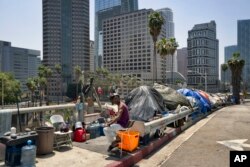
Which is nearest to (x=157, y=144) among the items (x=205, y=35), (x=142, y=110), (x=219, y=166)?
(x=219, y=166)

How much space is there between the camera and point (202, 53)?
182125 mm

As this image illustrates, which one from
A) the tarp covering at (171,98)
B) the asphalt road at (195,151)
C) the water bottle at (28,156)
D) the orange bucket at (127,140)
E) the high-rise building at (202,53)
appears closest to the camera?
the water bottle at (28,156)

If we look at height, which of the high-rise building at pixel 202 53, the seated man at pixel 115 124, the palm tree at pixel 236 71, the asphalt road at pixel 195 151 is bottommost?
the asphalt road at pixel 195 151

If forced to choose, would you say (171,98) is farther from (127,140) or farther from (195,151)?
(127,140)

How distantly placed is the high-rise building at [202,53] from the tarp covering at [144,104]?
164765mm

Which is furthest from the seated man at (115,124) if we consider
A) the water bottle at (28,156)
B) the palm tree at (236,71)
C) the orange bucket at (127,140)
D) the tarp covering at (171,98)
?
the palm tree at (236,71)

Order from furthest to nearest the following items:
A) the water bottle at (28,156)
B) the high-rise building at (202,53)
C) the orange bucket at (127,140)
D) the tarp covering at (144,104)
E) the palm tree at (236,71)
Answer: the high-rise building at (202,53) < the palm tree at (236,71) < the tarp covering at (144,104) < the orange bucket at (127,140) < the water bottle at (28,156)

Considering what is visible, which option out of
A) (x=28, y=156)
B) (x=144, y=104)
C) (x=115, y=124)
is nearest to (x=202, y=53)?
(x=144, y=104)

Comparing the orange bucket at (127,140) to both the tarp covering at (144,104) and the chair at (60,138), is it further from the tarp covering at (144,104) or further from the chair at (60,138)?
the tarp covering at (144,104)

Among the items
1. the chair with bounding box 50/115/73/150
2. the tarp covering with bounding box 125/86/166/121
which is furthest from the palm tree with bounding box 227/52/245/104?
the chair with bounding box 50/115/73/150

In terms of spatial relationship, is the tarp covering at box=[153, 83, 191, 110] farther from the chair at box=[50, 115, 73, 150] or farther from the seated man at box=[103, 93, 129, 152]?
the chair at box=[50, 115, 73, 150]

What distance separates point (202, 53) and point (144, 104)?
17276 cm

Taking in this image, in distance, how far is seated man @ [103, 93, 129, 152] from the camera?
917cm

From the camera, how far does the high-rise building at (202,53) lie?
18062cm
